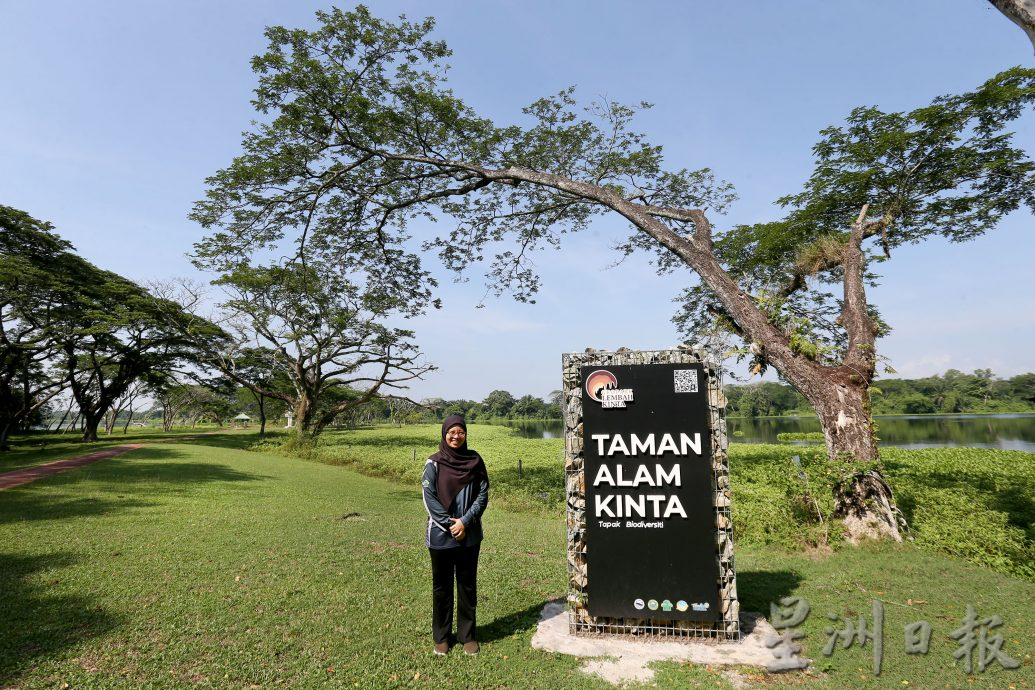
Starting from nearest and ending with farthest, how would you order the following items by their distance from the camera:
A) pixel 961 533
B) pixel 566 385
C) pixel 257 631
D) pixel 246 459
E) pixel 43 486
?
pixel 257 631 → pixel 566 385 → pixel 961 533 → pixel 43 486 → pixel 246 459

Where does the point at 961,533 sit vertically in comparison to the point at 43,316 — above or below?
below

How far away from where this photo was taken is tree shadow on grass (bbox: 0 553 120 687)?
10.4 ft

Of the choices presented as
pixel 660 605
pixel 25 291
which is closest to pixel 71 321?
pixel 25 291

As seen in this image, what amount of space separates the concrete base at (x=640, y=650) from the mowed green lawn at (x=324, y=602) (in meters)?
0.13

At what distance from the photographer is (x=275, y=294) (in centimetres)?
2545

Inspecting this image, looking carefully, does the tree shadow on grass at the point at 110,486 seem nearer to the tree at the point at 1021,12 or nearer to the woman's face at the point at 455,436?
the woman's face at the point at 455,436

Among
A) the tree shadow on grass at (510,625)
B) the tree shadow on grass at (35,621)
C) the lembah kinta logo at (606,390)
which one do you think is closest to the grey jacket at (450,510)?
the tree shadow on grass at (510,625)

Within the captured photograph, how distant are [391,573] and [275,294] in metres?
23.5

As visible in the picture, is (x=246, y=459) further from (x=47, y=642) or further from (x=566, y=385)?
(x=566, y=385)

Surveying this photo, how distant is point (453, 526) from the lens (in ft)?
11.2

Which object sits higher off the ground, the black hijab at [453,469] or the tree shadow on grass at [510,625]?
the black hijab at [453,469]

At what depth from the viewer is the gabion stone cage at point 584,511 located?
3680 millimetres

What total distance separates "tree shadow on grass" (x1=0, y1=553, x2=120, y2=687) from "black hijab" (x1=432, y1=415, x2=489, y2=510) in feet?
8.59

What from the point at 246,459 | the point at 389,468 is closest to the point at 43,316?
the point at 246,459
